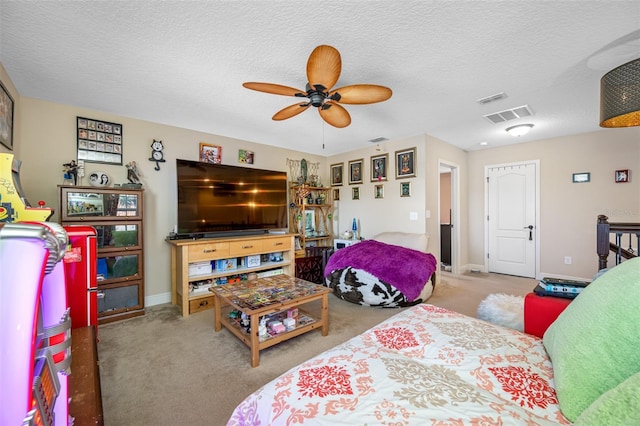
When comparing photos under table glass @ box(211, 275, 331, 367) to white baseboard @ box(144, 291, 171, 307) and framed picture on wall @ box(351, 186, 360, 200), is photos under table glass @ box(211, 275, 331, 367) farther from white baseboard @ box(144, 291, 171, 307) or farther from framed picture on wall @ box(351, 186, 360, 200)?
framed picture on wall @ box(351, 186, 360, 200)

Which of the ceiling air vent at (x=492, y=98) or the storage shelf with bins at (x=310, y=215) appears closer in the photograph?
the ceiling air vent at (x=492, y=98)

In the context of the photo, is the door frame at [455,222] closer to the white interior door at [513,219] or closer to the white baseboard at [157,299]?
the white interior door at [513,219]

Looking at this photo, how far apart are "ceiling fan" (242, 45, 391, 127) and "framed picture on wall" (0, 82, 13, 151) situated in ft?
6.70

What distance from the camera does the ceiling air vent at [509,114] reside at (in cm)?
296

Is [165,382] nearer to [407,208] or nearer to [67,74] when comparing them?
[67,74]

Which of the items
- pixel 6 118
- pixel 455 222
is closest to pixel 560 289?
pixel 455 222

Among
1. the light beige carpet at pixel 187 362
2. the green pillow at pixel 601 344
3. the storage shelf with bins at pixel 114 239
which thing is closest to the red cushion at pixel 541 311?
the green pillow at pixel 601 344

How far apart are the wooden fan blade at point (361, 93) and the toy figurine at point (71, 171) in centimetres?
281

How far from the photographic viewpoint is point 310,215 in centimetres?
493

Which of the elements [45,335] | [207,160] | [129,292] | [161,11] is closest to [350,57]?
[161,11]

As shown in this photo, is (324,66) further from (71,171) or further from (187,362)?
(71,171)

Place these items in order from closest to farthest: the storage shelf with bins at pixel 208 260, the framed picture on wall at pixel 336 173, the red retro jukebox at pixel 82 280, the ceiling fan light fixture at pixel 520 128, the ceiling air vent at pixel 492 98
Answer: the red retro jukebox at pixel 82 280 → the ceiling air vent at pixel 492 98 → the storage shelf with bins at pixel 208 260 → the ceiling fan light fixture at pixel 520 128 → the framed picture on wall at pixel 336 173

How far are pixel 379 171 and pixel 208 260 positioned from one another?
10.1 ft

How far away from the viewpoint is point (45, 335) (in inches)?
19.8
